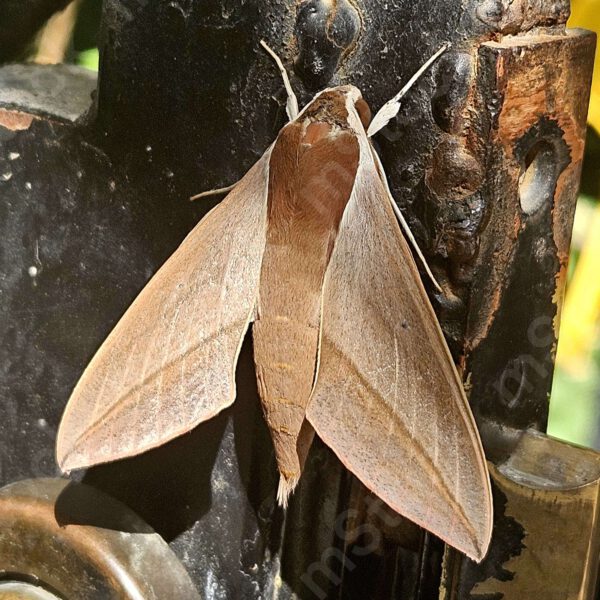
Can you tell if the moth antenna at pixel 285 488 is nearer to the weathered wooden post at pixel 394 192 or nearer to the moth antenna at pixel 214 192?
the weathered wooden post at pixel 394 192

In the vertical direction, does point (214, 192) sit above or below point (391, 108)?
below

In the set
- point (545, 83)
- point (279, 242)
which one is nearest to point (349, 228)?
point (279, 242)

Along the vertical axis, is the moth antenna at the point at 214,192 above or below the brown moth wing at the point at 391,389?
above

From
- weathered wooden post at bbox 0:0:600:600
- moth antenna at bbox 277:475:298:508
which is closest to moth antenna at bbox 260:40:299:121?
weathered wooden post at bbox 0:0:600:600

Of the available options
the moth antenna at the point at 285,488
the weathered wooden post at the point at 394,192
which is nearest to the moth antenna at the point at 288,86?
the weathered wooden post at the point at 394,192

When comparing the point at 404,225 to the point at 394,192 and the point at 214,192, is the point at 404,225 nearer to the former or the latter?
the point at 394,192

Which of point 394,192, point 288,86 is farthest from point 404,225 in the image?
point 288,86

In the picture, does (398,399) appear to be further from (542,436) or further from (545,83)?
(545,83)
